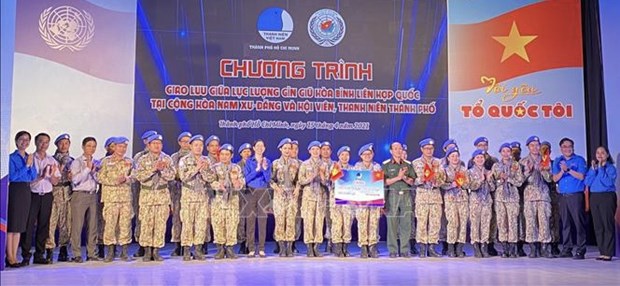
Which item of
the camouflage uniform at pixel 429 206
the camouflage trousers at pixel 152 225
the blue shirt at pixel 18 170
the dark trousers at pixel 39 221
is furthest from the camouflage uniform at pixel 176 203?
the camouflage uniform at pixel 429 206

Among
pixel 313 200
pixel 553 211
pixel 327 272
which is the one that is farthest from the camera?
pixel 553 211

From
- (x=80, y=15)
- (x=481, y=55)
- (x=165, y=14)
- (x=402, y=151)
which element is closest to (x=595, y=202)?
(x=402, y=151)

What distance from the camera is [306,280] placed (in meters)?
5.40

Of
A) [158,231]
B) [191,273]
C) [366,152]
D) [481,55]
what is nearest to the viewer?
[191,273]

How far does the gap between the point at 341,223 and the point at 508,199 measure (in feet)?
6.61

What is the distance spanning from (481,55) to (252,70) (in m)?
3.37

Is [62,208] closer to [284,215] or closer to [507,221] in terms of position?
[284,215]

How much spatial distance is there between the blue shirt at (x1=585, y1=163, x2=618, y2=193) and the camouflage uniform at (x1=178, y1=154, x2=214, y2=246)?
4313 mm

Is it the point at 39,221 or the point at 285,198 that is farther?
the point at 285,198

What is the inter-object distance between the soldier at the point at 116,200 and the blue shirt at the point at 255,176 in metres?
1.38

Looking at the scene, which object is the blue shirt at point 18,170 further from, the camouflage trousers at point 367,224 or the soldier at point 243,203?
the camouflage trousers at point 367,224

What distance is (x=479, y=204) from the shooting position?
24.7 feet

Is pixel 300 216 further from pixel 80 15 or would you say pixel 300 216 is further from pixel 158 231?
pixel 80 15

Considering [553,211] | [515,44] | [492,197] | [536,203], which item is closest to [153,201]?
[492,197]
